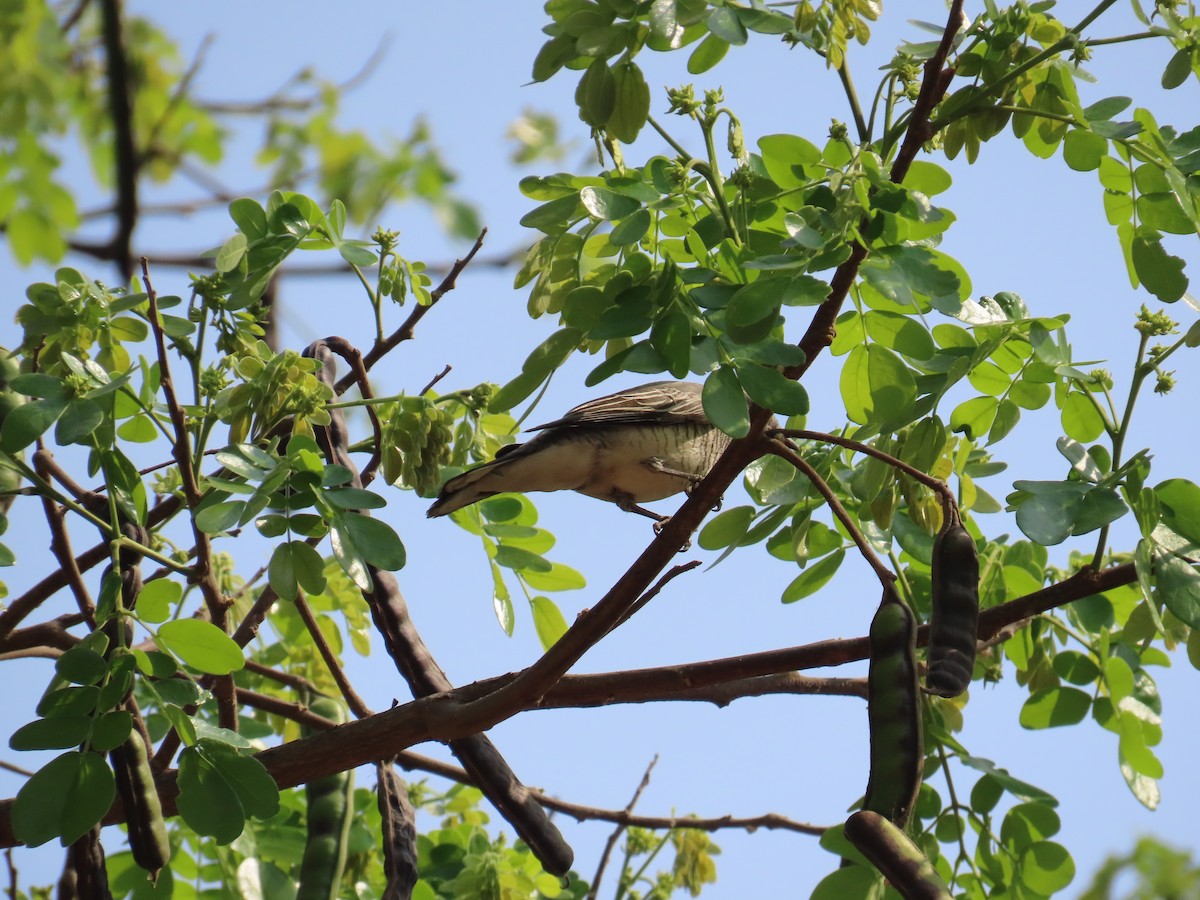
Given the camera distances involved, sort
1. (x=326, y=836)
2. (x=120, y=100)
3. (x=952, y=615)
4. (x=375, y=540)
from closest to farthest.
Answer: (x=952, y=615), (x=120, y=100), (x=375, y=540), (x=326, y=836)

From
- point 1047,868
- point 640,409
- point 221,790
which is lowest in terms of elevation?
point 1047,868

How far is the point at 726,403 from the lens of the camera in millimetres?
2641

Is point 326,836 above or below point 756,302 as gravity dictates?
below

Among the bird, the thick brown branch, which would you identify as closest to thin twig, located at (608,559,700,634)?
the thick brown branch

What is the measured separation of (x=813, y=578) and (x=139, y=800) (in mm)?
2012

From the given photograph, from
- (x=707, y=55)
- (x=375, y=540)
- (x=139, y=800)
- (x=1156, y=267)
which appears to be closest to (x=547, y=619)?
(x=375, y=540)

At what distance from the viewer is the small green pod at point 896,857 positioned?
6.21 feet

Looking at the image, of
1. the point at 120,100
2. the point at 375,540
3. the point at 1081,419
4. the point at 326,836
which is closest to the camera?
the point at 120,100

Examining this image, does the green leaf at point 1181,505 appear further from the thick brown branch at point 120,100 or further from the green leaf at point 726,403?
the thick brown branch at point 120,100

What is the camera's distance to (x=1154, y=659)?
161 inches

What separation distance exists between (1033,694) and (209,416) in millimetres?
2588

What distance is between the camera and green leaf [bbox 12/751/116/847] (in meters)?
2.79

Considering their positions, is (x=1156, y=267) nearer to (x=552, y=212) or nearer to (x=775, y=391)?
(x=775, y=391)

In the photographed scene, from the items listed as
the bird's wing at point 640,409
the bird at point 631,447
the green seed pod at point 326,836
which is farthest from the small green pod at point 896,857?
the bird's wing at point 640,409
